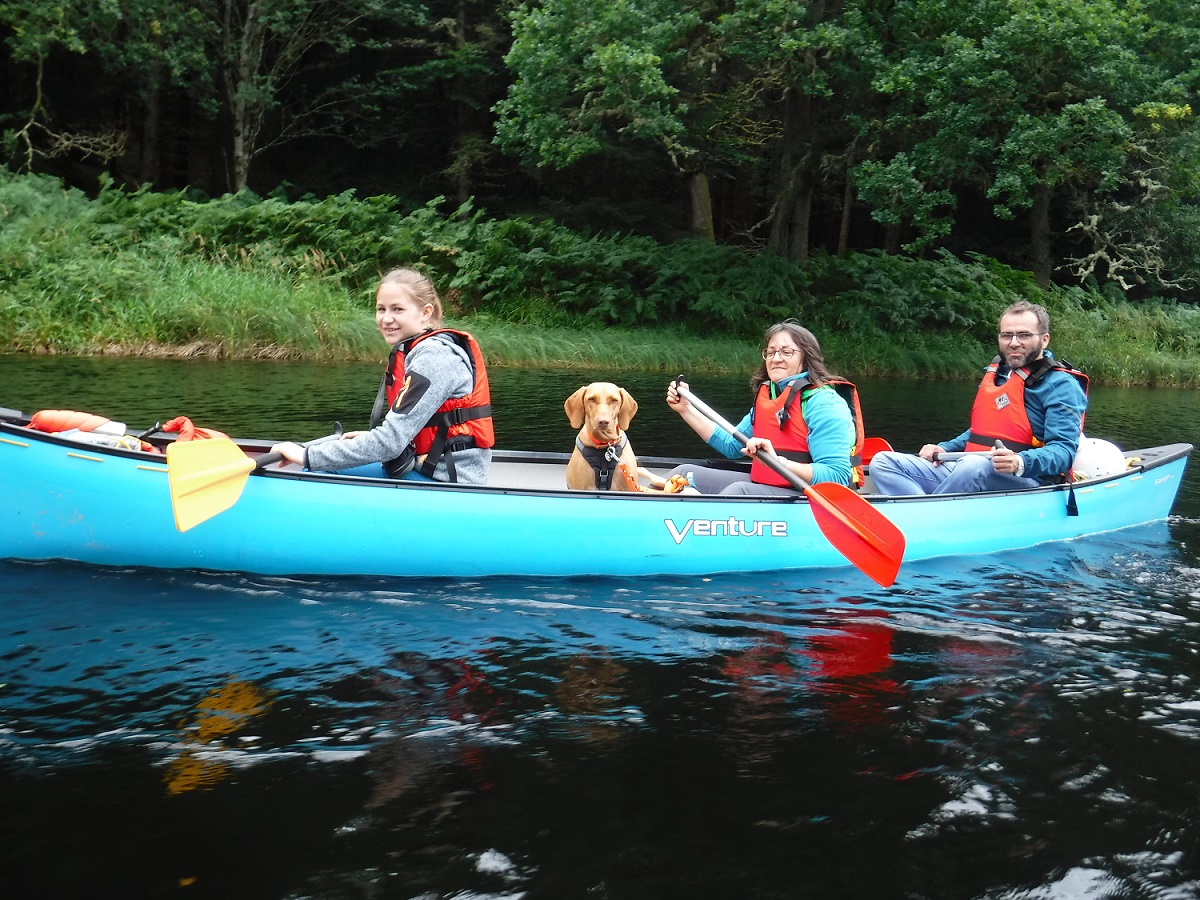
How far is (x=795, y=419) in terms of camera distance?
5.17 m

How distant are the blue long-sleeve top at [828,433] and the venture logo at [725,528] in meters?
0.30

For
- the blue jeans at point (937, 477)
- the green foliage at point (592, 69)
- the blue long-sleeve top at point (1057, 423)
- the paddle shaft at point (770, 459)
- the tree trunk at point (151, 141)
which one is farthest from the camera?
the tree trunk at point (151, 141)

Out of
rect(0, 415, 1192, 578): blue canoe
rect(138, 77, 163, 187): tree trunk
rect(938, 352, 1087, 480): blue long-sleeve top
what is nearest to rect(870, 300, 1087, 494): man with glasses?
rect(938, 352, 1087, 480): blue long-sleeve top

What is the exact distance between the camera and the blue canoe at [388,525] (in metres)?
4.31

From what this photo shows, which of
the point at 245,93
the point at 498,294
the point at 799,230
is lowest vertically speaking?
the point at 498,294

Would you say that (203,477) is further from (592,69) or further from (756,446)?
(592,69)

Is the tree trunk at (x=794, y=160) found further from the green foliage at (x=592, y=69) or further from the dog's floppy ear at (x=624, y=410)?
the dog's floppy ear at (x=624, y=410)

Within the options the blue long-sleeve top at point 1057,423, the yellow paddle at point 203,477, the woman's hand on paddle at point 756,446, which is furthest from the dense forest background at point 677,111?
the yellow paddle at point 203,477

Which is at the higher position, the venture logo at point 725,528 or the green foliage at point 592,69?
the green foliage at point 592,69

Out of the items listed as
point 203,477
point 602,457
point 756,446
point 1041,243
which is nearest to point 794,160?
point 1041,243

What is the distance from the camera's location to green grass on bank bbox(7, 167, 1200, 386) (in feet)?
42.7

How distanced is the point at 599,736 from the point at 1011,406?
139 inches

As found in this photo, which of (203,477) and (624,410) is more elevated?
(624,410)

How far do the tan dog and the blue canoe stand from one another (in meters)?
0.49
